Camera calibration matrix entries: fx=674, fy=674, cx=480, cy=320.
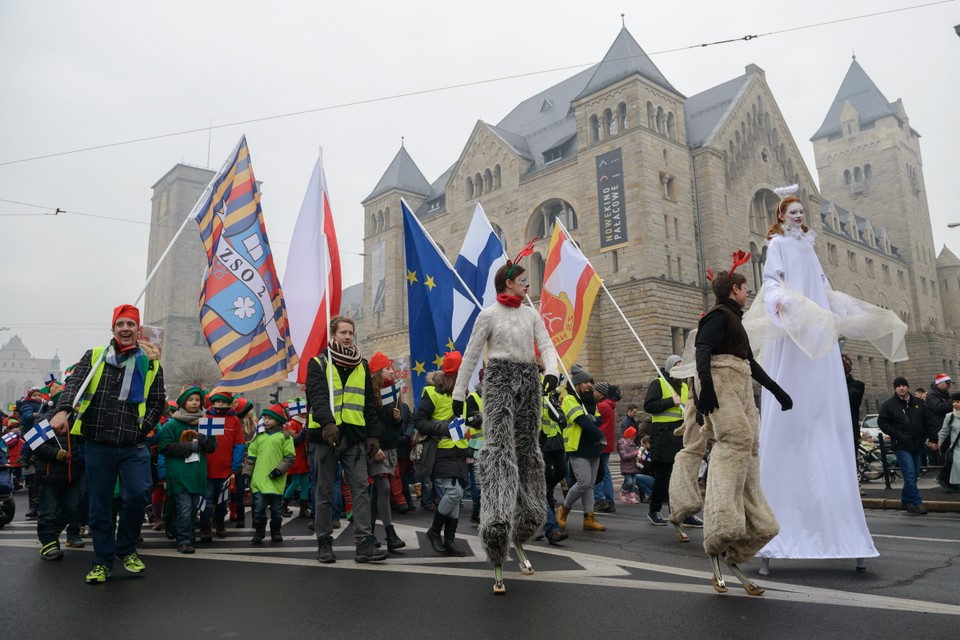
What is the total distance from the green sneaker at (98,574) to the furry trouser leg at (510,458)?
9.35 feet

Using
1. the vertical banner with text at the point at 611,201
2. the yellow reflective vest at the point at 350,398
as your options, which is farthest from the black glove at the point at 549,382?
the vertical banner with text at the point at 611,201

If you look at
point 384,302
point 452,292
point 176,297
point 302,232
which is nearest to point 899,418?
point 452,292

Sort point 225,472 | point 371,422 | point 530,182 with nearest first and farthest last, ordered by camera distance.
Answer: point 371,422
point 225,472
point 530,182

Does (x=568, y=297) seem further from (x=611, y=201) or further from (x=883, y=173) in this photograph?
(x=883, y=173)

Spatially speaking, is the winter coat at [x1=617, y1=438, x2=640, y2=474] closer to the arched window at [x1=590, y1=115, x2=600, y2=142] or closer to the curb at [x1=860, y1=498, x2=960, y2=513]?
the curb at [x1=860, y1=498, x2=960, y2=513]

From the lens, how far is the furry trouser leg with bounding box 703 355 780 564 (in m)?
4.25

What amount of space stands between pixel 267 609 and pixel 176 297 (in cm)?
8604

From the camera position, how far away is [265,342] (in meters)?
8.76

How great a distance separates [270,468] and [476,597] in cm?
422

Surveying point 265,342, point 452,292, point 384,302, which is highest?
point 384,302

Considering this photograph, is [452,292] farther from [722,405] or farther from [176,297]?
[176,297]

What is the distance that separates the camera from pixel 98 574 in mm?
4973

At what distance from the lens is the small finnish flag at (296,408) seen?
29.4 ft

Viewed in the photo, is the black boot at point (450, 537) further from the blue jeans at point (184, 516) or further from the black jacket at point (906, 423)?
the black jacket at point (906, 423)
